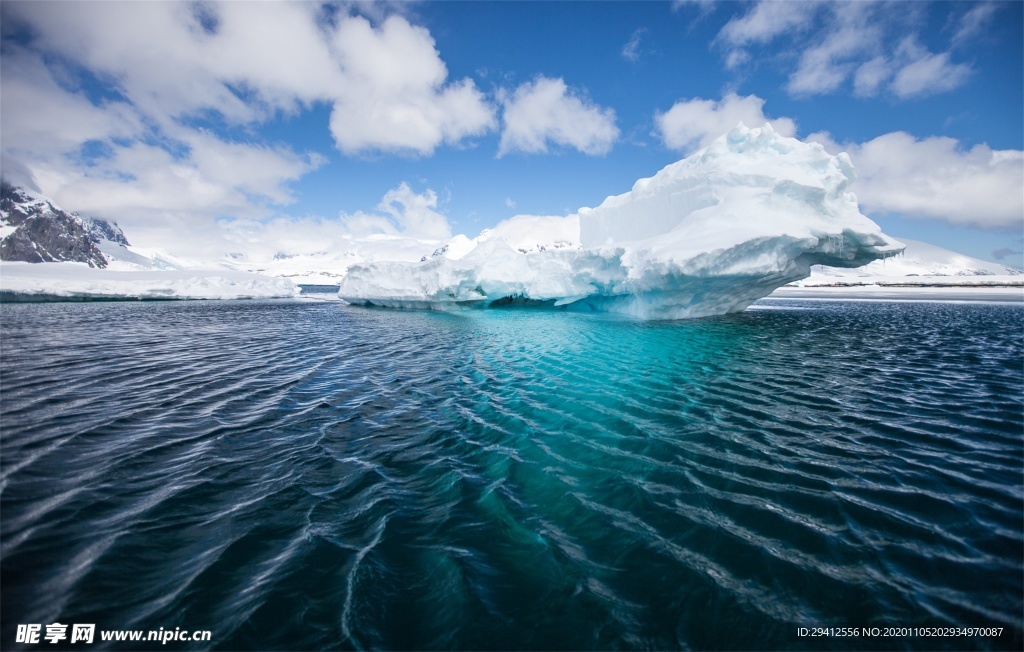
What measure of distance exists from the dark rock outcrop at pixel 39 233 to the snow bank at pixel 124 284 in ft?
354

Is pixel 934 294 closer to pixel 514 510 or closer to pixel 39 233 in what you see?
pixel 514 510

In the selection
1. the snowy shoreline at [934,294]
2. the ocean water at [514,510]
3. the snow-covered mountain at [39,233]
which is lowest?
the ocean water at [514,510]

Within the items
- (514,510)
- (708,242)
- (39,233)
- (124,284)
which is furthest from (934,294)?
(39,233)

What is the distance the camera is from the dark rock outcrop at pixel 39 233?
116250mm

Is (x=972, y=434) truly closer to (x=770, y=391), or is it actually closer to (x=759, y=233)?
(x=770, y=391)

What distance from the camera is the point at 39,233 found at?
128 meters

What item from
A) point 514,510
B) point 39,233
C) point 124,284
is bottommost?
point 514,510

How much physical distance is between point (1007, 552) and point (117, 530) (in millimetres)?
8228

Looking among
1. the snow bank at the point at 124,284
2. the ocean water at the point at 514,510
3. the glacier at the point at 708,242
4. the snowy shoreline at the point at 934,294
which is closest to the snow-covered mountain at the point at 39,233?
the snow bank at the point at 124,284

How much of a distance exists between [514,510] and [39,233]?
661 ft

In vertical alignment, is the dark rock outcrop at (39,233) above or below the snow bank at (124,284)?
above

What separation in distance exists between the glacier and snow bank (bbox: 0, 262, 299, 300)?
34.7m

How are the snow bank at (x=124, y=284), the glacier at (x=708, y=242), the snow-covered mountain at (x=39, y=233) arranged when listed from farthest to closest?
the snow-covered mountain at (x=39, y=233), the snow bank at (x=124, y=284), the glacier at (x=708, y=242)

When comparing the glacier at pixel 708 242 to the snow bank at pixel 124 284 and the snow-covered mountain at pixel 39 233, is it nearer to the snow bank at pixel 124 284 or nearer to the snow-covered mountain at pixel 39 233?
the snow bank at pixel 124 284
